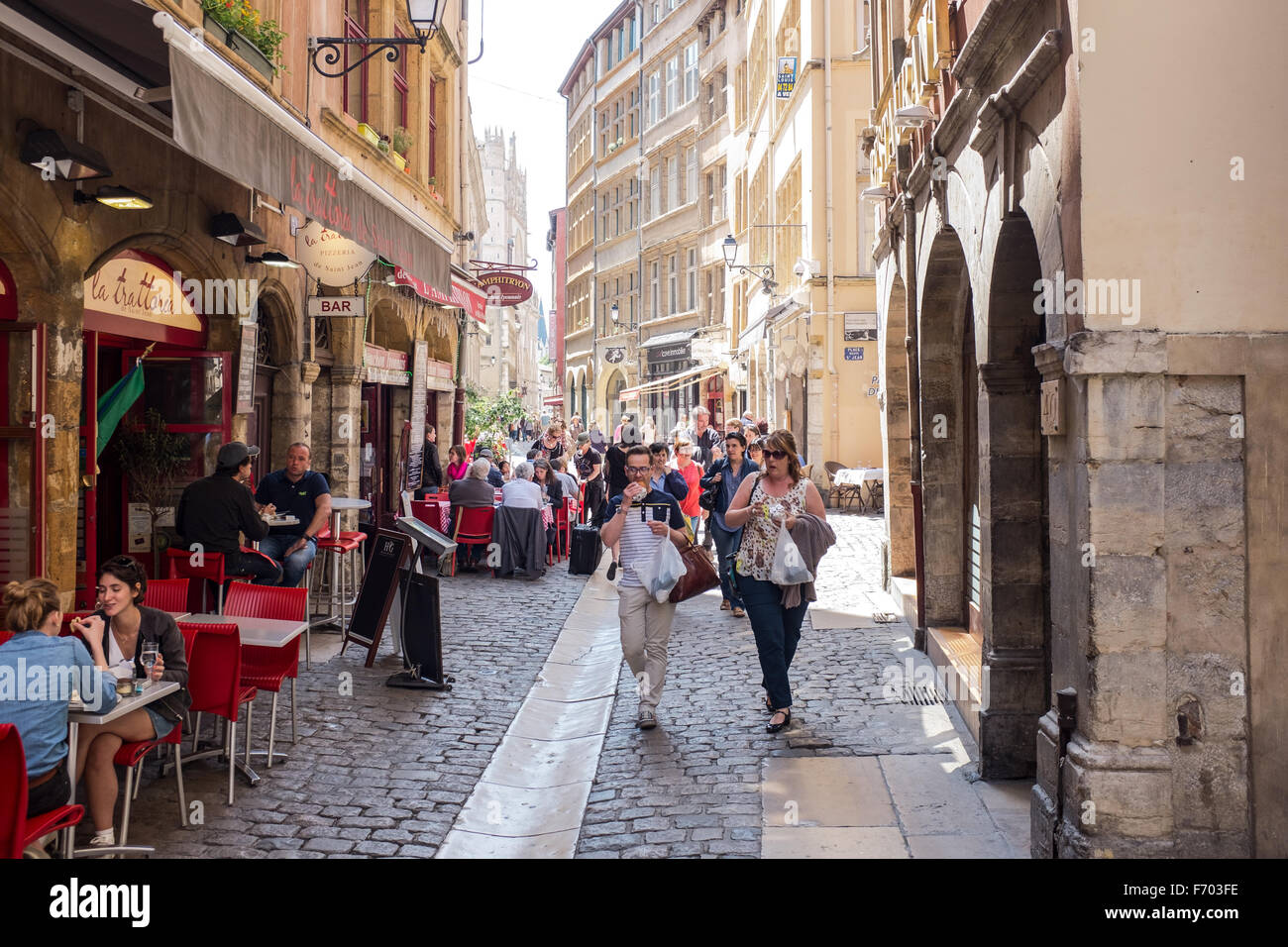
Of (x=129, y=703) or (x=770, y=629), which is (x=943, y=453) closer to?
(x=770, y=629)

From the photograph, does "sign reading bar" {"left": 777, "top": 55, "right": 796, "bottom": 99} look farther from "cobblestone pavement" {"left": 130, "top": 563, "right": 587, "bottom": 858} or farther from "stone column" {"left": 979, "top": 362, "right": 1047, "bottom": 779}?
"stone column" {"left": 979, "top": 362, "right": 1047, "bottom": 779}

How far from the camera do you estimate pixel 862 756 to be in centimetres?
649

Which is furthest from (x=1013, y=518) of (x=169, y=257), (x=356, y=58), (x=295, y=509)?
(x=356, y=58)

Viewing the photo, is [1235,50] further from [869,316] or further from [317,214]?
[869,316]

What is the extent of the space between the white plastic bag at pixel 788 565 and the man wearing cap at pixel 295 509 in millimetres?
4199

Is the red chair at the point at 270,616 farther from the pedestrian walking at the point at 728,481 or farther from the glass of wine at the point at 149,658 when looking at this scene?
the pedestrian walking at the point at 728,481

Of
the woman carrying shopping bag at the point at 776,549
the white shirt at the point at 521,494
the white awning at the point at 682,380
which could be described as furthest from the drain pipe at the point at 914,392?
the white awning at the point at 682,380

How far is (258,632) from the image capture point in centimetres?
639

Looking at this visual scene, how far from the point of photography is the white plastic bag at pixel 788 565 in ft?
22.6

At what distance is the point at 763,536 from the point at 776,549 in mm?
129

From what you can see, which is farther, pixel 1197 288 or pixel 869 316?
pixel 869 316
